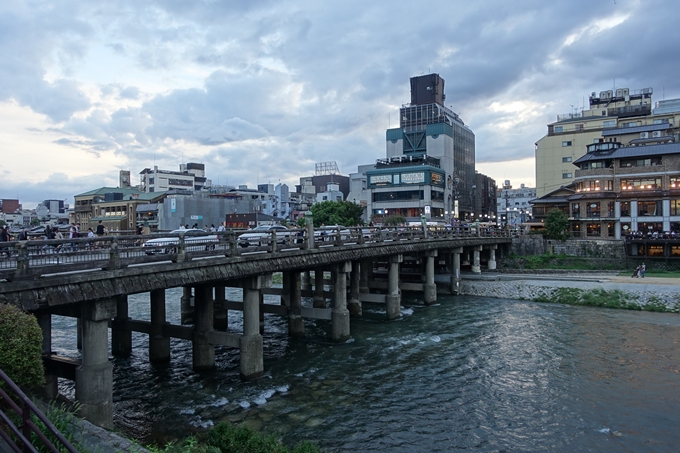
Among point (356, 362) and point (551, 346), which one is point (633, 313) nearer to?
point (551, 346)

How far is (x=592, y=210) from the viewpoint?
6394 cm

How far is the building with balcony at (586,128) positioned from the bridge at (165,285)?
2410 inches

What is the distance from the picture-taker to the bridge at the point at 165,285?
42.4 feet

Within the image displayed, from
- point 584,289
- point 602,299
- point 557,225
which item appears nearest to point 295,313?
point 602,299

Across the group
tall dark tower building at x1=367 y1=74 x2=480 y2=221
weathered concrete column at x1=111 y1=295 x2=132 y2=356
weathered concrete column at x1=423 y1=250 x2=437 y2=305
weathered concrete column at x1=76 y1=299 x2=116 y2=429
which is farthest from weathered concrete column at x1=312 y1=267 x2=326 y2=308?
tall dark tower building at x1=367 y1=74 x2=480 y2=221

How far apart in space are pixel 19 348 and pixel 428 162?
102 metres

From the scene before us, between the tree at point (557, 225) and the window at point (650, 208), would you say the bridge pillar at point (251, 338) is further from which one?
the window at point (650, 208)

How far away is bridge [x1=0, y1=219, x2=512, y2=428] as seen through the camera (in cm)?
1293

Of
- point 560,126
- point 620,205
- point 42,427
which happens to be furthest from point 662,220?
point 42,427

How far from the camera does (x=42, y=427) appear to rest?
8.66 meters

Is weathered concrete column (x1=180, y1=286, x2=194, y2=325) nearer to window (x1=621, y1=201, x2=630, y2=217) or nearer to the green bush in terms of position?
the green bush

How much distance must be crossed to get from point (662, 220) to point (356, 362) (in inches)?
2132

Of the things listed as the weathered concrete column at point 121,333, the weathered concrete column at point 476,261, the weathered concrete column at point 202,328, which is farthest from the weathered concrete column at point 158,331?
the weathered concrete column at point 476,261

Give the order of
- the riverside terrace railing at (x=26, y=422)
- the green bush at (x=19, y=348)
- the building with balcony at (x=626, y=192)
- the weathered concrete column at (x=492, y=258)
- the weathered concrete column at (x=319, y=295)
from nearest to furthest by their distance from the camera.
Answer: the riverside terrace railing at (x=26, y=422)
the green bush at (x=19, y=348)
the weathered concrete column at (x=319, y=295)
the weathered concrete column at (x=492, y=258)
the building with balcony at (x=626, y=192)
